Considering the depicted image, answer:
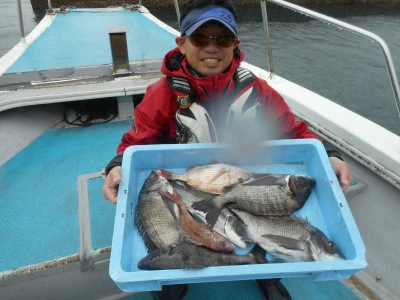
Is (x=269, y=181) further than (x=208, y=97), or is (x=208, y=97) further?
(x=208, y=97)

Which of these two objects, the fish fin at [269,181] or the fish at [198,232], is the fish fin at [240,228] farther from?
the fish fin at [269,181]

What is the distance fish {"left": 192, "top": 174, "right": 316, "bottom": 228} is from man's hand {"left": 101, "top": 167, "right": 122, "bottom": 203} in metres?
0.44

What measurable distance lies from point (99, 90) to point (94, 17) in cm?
477

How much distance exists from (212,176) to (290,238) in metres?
0.56

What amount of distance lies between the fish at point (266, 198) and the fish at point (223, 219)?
35 mm

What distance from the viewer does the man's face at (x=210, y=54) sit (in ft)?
6.22

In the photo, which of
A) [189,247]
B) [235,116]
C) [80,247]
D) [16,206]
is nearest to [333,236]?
[189,247]

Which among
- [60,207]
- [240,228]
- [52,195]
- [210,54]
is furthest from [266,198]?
[52,195]

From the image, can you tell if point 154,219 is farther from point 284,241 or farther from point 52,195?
point 52,195

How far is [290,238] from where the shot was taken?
4.99 feet

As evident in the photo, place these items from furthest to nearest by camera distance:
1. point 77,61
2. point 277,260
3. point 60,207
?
point 77,61, point 60,207, point 277,260

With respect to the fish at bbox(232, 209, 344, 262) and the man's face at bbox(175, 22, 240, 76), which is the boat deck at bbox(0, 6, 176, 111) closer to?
the man's face at bbox(175, 22, 240, 76)

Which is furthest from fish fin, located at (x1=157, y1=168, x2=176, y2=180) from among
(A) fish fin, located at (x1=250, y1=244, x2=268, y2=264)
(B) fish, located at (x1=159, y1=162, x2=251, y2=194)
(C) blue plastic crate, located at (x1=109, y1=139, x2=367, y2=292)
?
(A) fish fin, located at (x1=250, y1=244, x2=268, y2=264)

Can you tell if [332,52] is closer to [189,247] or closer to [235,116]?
[235,116]
